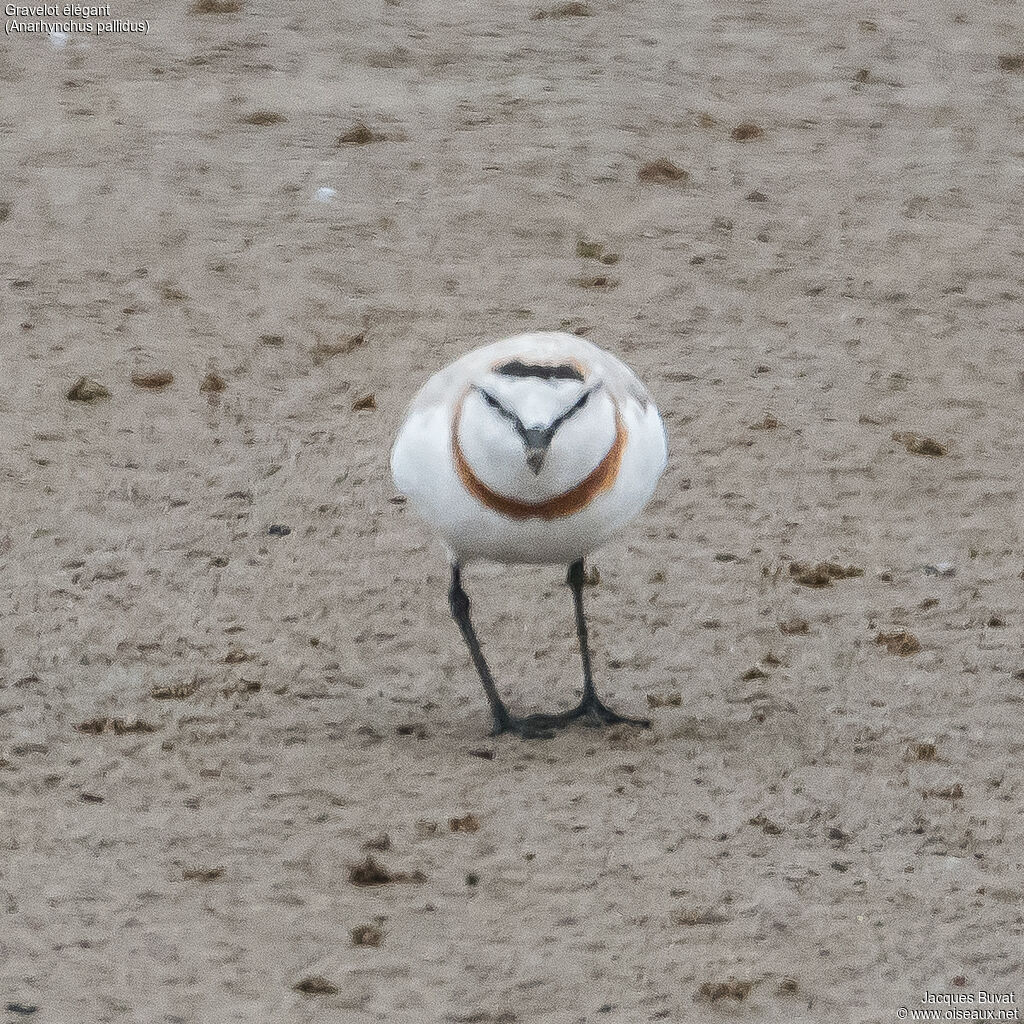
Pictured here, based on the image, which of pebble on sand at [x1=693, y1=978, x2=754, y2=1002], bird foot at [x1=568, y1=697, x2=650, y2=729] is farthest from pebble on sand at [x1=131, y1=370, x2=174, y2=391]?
pebble on sand at [x1=693, y1=978, x2=754, y2=1002]

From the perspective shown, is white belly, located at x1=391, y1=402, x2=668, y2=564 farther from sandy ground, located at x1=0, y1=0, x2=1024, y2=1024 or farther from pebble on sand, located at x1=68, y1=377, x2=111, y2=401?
pebble on sand, located at x1=68, y1=377, x2=111, y2=401

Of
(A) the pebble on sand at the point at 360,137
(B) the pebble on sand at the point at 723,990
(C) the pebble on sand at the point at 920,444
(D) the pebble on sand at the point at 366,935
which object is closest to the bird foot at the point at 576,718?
(D) the pebble on sand at the point at 366,935

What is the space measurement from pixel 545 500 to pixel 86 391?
2979mm

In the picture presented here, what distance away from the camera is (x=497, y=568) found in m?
5.93

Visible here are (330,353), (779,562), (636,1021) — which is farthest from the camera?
(330,353)

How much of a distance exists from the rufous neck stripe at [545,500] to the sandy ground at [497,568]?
74cm

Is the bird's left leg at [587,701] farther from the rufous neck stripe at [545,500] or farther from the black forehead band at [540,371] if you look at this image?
the black forehead band at [540,371]

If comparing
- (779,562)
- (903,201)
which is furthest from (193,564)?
(903,201)

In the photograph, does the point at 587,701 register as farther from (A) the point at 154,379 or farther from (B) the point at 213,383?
(A) the point at 154,379

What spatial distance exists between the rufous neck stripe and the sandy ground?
74 cm

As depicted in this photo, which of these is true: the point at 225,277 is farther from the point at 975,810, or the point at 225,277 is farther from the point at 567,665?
the point at 975,810

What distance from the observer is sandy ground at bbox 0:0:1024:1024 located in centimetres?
387

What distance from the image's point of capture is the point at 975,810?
4.41 m

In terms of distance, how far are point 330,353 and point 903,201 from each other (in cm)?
264
